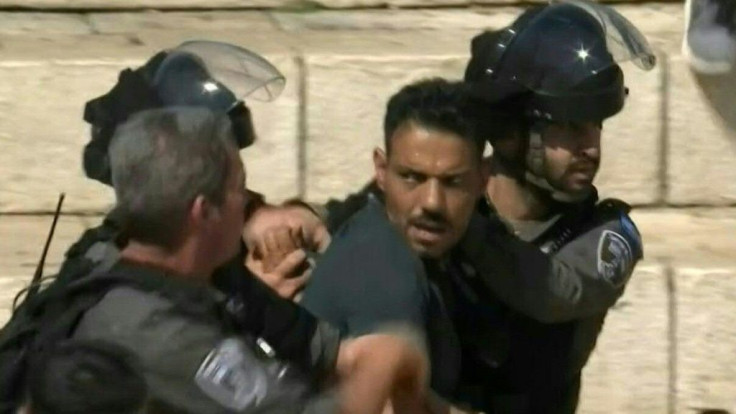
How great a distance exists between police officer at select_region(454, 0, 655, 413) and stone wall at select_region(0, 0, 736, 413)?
3.57 feet

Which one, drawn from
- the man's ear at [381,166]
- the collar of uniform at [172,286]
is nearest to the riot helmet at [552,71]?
the man's ear at [381,166]

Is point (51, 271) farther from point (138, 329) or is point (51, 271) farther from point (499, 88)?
point (138, 329)

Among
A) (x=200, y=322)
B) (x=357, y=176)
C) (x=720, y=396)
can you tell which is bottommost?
(x=720, y=396)

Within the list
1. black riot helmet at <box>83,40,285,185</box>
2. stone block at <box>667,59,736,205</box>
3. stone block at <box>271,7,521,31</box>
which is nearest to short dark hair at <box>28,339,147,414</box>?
black riot helmet at <box>83,40,285,185</box>

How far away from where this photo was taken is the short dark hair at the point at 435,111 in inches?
154

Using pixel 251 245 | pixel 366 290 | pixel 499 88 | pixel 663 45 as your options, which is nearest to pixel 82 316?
pixel 366 290

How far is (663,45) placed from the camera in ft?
19.2

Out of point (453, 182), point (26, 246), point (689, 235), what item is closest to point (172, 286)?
point (453, 182)

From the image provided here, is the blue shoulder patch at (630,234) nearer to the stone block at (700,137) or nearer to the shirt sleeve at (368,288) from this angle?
the shirt sleeve at (368,288)

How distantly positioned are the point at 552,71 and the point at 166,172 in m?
1.19

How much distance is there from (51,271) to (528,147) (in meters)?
1.49

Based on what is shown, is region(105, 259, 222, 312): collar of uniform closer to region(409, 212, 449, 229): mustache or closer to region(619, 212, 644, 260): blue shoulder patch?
region(409, 212, 449, 229): mustache

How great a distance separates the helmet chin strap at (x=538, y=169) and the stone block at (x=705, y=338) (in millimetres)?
1160

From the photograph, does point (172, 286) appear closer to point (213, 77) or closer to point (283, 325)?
point (283, 325)
